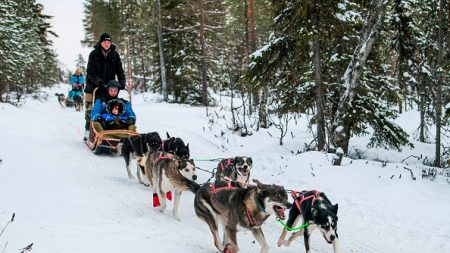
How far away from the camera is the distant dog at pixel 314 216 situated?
196 inches

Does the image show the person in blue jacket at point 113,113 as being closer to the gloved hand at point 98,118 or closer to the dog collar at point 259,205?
the gloved hand at point 98,118

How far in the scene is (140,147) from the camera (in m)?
8.30

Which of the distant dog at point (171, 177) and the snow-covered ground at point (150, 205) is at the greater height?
the distant dog at point (171, 177)

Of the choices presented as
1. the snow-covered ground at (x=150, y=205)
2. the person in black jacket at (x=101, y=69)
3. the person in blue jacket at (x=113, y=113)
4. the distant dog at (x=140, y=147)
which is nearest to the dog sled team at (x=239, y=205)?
the snow-covered ground at (x=150, y=205)

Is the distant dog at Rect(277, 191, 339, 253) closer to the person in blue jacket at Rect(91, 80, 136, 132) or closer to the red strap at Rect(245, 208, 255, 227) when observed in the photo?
the red strap at Rect(245, 208, 255, 227)

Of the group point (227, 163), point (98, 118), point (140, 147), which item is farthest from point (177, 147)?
point (98, 118)

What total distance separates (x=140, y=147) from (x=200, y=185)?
2.70 meters

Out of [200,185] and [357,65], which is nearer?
[200,185]

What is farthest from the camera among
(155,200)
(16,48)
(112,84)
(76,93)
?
(16,48)

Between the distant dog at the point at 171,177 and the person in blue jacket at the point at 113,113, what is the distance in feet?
12.2

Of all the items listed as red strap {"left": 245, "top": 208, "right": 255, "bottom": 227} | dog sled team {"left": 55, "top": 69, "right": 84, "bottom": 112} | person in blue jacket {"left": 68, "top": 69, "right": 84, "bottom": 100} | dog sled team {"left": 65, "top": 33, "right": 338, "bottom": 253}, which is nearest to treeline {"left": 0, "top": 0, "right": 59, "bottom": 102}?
dog sled team {"left": 55, "top": 69, "right": 84, "bottom": 112}

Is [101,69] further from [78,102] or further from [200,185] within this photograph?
[78,102]

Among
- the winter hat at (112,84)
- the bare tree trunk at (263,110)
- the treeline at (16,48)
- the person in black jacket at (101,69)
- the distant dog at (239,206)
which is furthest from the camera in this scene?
the treeline at (16,48)

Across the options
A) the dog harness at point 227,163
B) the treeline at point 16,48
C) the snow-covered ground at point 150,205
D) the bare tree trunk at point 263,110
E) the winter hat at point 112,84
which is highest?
the treeline at point 16,48
